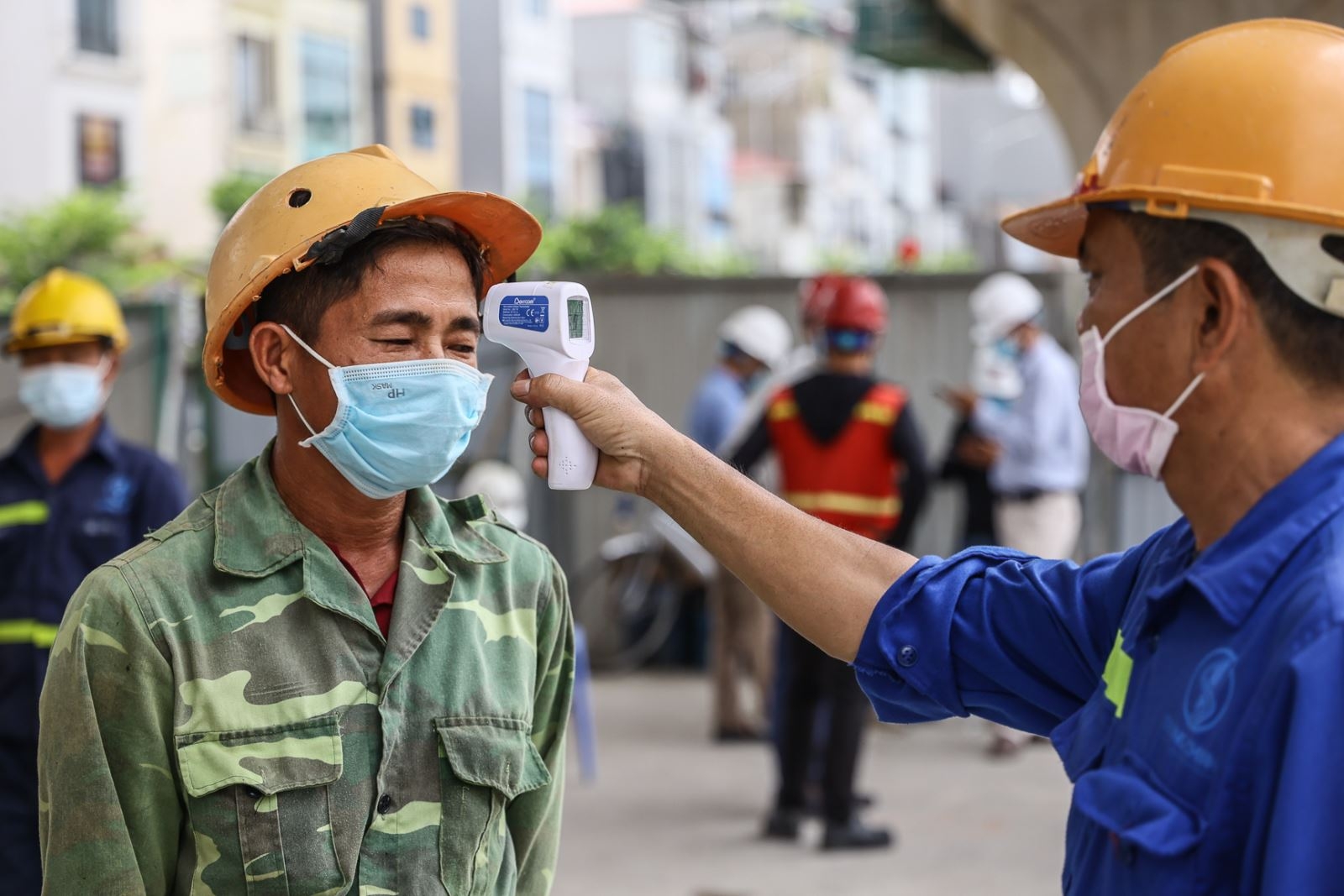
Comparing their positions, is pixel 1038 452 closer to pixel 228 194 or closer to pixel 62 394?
pixel 62 394

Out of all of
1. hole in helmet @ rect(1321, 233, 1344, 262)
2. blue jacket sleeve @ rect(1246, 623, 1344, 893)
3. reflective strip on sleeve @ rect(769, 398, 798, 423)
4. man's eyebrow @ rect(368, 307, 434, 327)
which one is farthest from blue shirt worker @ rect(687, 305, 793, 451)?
blue jacket sleeve @ rect(1246, 623, 1344, 893)

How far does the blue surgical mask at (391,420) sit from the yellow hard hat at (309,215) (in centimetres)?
12

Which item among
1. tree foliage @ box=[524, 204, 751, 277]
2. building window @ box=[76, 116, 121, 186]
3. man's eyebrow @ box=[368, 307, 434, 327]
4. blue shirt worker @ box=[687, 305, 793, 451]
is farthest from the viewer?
tree foliage @ box=[524, 204, 751, 277]

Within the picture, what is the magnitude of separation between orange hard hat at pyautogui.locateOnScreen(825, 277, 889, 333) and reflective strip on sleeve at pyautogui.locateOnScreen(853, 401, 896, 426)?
31cm

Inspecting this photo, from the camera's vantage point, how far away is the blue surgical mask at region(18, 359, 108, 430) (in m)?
4.46

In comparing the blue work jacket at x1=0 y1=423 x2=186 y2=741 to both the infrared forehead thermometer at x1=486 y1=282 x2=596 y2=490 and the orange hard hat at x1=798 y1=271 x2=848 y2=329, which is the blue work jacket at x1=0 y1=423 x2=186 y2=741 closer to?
the infrared forehead thermometer at x1=486 y1=282 x2=596 y2=490

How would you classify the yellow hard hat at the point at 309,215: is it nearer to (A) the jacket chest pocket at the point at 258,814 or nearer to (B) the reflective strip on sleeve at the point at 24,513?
(A) the jacket chest pocket at the point at 258,814

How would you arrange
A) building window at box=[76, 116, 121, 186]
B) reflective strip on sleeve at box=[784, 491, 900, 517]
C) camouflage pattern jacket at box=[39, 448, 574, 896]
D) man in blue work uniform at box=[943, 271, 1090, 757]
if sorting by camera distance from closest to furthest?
camouflage pattern jacket at box=[39, 448, 574, 896]
reflective strip on sleeve at box=[784, 491, 900, 517]
man in blue work uniform at box=[943, 271, 1090, 757]
building window at box=[76, 116, 121, 186]

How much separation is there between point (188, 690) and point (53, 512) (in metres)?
2.41

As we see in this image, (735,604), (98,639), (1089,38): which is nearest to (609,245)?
(1089,38)

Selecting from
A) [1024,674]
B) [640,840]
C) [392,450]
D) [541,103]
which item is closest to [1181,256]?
[1024,674]

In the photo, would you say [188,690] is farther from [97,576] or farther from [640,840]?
[640,840]

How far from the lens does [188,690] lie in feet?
6.79

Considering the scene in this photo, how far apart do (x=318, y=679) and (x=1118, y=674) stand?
109cm
